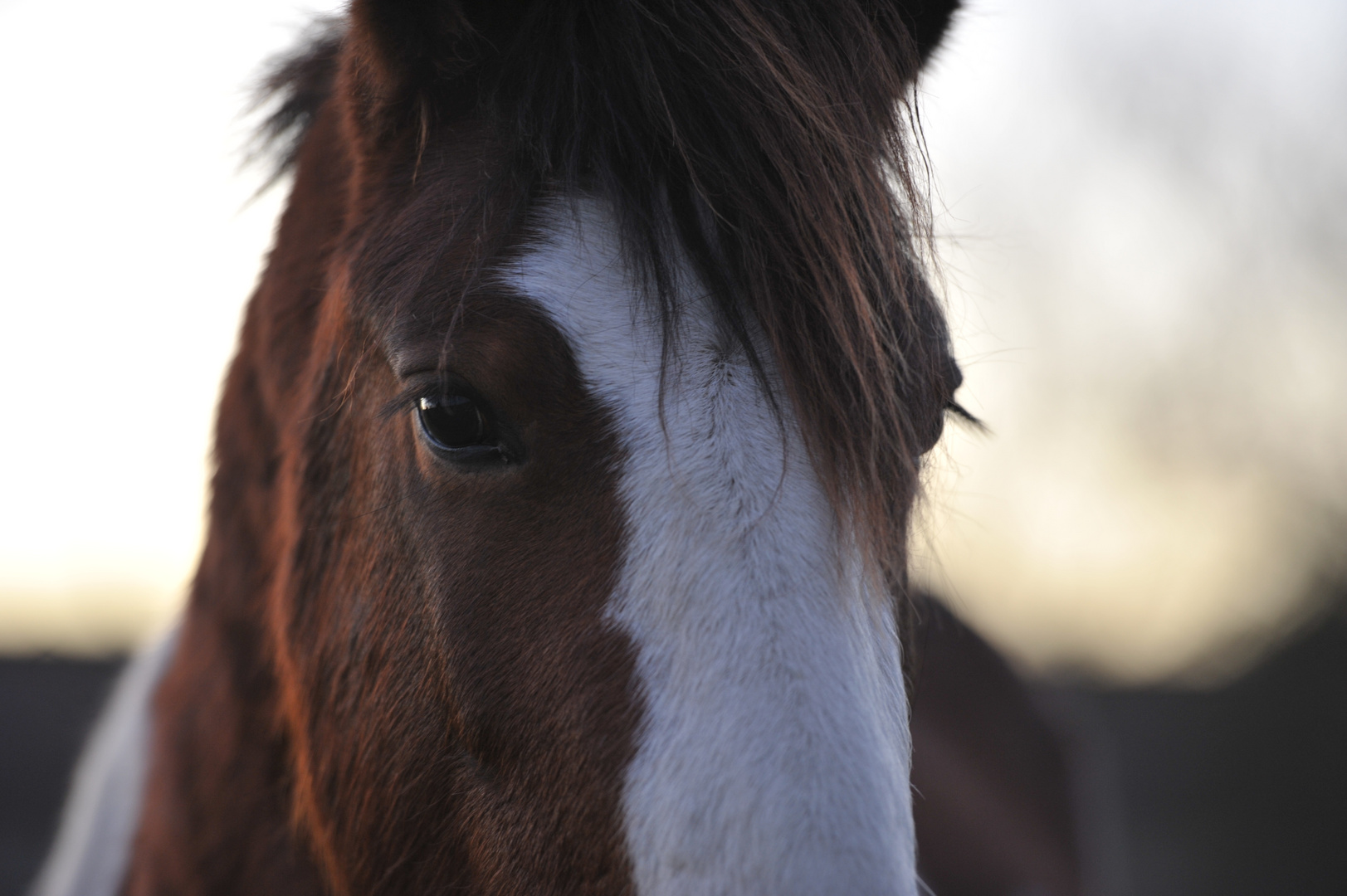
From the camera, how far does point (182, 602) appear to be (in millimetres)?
2064

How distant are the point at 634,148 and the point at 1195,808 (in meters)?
14.5

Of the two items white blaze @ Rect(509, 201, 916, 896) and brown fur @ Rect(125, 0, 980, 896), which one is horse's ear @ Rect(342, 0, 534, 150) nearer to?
brown fur @ Rect(125, 0, 980, 896)

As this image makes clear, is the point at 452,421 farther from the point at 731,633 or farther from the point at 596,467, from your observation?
the point at 731,633

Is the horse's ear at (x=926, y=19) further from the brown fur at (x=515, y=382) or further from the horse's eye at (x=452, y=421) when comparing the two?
the horse's eye at (x=452, y=421)

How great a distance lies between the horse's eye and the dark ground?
351 inches

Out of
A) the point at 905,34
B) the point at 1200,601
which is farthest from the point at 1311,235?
the point at 905,34

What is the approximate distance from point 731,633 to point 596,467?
0.94 feet

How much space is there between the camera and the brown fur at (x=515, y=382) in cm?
109

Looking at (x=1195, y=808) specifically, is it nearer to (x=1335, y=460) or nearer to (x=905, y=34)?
(x=1335, y=460)

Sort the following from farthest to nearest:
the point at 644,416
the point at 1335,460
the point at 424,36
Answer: the point at 1335,460 → the point at 424,36 → the point at 644,416

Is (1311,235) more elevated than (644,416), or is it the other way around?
(1311,235)

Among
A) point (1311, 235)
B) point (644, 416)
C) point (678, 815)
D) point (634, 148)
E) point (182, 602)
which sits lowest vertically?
point (182, 602)

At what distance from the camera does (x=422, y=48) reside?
Result: 1381 millimetres

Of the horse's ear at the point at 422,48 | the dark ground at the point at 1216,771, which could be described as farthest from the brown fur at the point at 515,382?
the dark ground at the point at 1216,771
